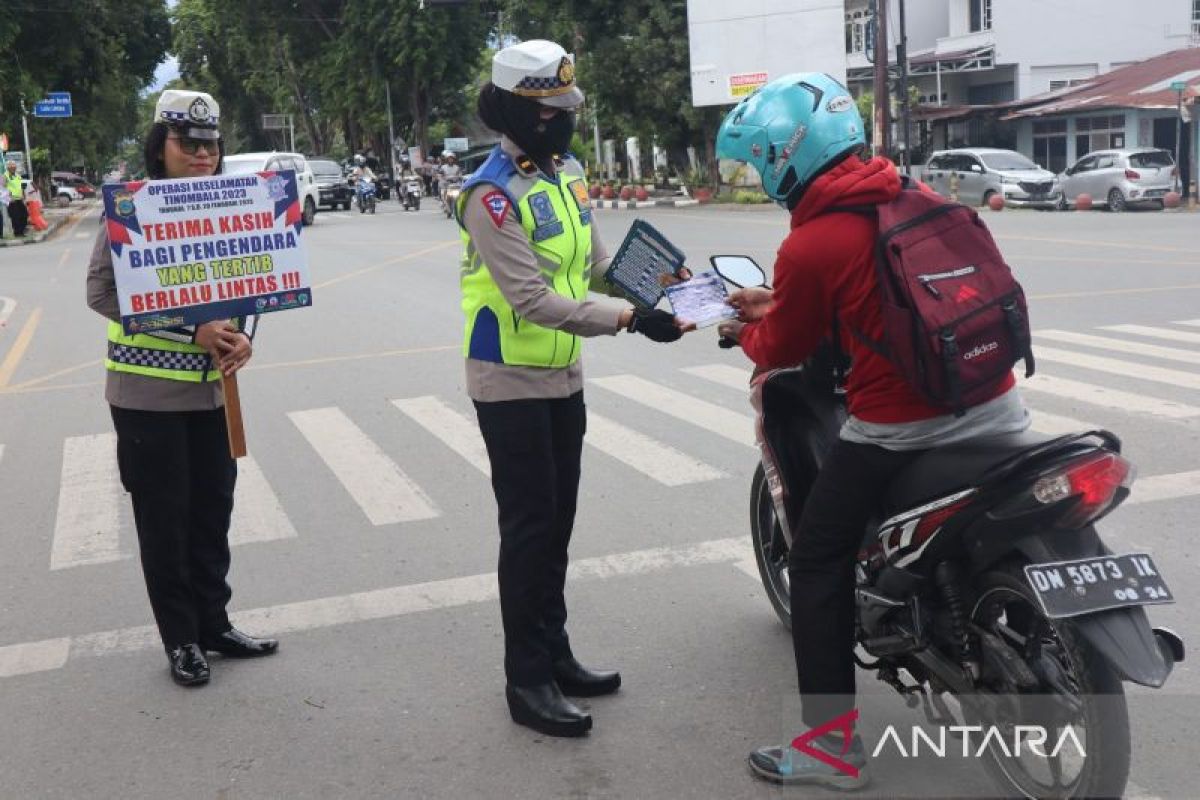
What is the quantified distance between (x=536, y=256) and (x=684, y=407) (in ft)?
15.8

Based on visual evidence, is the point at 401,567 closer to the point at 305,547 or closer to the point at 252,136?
the point at 305,547

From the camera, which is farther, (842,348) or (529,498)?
(529,498)

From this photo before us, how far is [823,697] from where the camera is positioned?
3438 mm

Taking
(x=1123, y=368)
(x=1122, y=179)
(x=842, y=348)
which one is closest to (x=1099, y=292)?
(x=1123, y=368)

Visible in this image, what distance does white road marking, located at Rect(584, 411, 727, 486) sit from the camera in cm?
677

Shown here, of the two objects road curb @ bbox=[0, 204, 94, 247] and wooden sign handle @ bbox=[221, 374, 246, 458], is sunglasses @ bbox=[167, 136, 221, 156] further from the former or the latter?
road curb @ bbox=[0, 204, 94, 247]

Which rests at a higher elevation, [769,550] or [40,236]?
[40,236]

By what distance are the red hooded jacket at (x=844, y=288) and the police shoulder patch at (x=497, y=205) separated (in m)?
0.79

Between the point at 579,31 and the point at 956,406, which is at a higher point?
the point at 579,31

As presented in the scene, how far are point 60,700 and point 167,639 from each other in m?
0.37

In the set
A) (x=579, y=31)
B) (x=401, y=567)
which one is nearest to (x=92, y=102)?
(x=579, y=31)

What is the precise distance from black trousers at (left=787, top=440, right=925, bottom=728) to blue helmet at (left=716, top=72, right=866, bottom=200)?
2.21ft

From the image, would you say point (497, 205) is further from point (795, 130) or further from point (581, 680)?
point (581, 680)

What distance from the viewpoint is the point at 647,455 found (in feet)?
23.8
